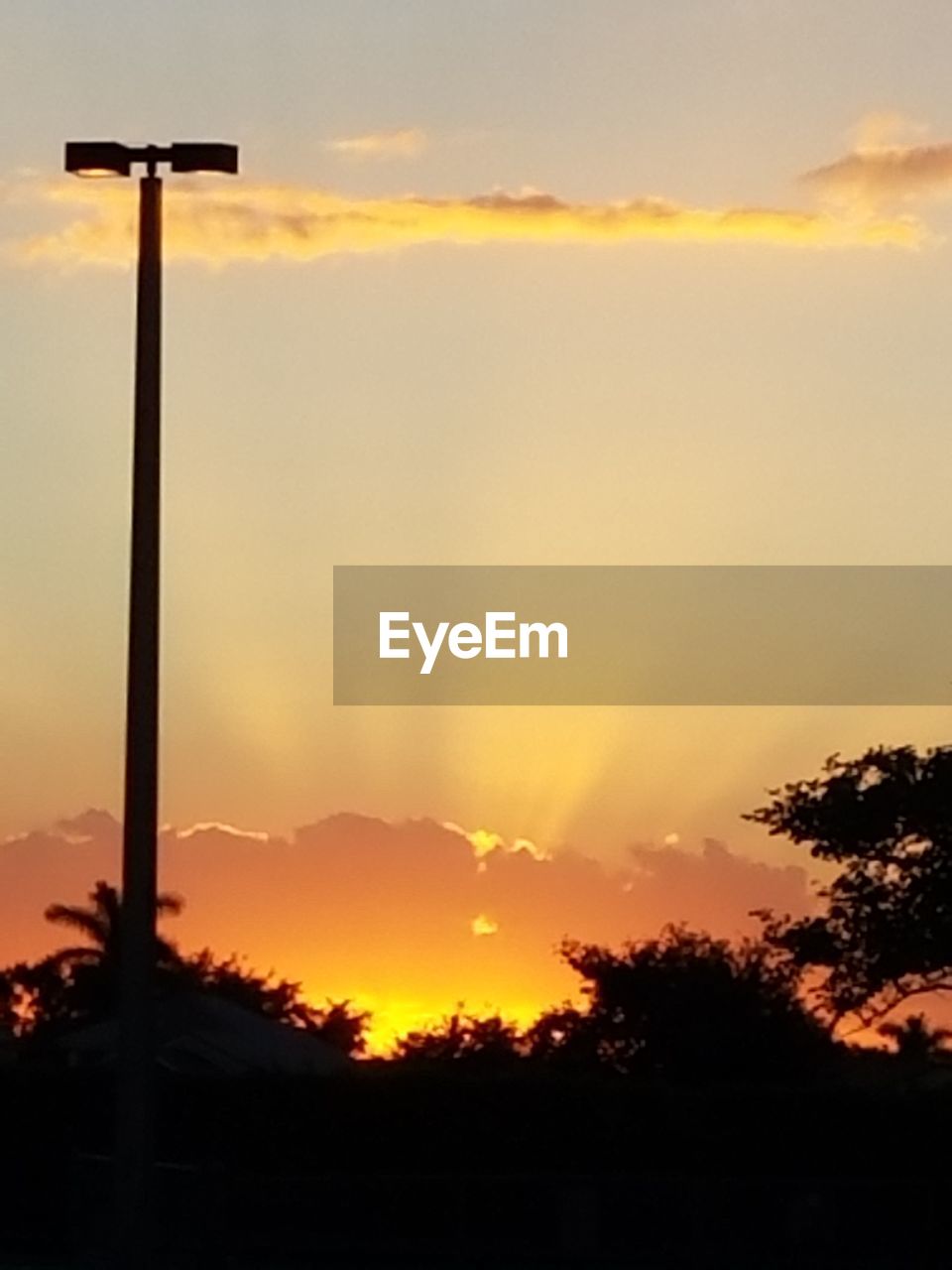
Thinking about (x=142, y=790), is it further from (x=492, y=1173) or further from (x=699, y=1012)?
(x=699, y=1012)

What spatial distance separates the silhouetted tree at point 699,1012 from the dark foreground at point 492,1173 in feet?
87.9

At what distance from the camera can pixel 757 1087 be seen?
4453 centimetres

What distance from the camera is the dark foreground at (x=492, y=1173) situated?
3475cm

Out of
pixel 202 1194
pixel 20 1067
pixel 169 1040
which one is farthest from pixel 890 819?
pixel 202 1194

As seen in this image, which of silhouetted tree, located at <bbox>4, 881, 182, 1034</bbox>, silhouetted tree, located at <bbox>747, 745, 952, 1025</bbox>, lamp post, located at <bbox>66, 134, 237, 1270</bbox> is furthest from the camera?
silhouetted tree, located at <bbox>4, 881, 182, 1034</bbox>

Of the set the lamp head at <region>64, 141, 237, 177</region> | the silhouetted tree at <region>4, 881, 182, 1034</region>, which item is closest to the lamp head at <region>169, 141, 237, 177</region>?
the lamp head at <region>64, 141, 237, 177</region>

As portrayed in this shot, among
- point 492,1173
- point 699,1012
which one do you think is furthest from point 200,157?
point 699,1012

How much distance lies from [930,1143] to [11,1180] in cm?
1487

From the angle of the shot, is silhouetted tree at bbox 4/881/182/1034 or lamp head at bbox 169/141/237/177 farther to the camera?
silhouetted tree at bbox 4/881/182/1034

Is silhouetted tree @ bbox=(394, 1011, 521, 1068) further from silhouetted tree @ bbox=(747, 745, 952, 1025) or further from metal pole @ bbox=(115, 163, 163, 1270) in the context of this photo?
metal pole @ bbox=(115, 163, 163, 1270)

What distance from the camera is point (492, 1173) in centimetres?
4341

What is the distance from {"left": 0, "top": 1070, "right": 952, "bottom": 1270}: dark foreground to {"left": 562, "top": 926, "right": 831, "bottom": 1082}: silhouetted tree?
26788mm

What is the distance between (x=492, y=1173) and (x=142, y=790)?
80.1ft

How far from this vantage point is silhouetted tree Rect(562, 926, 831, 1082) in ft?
242
